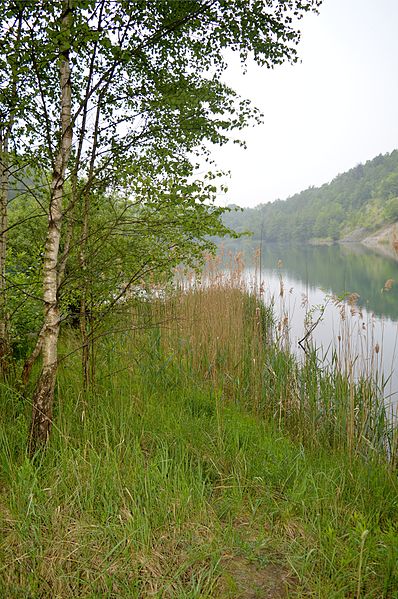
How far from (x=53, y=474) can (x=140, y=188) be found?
6.15ft

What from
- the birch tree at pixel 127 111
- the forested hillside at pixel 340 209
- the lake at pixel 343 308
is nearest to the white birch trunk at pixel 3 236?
the birch tree at pixel 127 111

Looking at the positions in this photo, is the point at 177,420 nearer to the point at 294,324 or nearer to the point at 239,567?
the point at 239,567

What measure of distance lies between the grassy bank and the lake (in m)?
0.70

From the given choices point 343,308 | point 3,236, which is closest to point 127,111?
point 3,236

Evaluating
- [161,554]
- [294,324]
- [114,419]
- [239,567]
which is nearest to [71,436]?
[114,419]

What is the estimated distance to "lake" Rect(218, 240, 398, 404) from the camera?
156 inches

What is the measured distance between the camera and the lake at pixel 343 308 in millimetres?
3955

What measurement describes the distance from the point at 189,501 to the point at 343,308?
2.60 metres

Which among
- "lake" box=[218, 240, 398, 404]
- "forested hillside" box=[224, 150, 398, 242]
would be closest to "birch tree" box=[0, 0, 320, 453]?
"lake" box=[218, 240, 398, 404]

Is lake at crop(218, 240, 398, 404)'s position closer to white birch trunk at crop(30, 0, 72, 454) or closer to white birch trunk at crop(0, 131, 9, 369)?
white birch trunk at crop(30, 0, 72, 454)

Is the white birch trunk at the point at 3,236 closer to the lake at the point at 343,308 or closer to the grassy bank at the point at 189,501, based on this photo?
the grassy bank at the point at 189,501

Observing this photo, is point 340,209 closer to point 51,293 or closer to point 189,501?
point 51,293

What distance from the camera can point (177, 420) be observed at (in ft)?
9.91

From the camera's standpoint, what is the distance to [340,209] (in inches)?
2798
